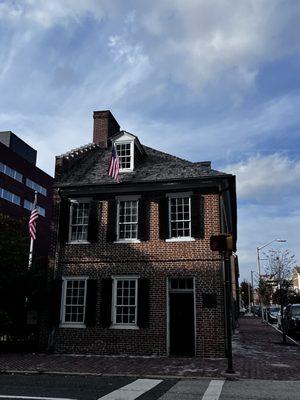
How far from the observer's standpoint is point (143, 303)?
54.7 ft

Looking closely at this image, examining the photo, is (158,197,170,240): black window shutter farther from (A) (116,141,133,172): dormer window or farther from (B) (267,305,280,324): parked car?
(B) (267,305,280,324): parked car

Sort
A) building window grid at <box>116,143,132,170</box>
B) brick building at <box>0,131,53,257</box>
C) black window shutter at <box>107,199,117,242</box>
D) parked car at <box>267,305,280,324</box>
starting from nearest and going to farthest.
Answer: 1. black window shutter at <box>107,199,117,242</box>
2. building window grid at <box>116,143,132,170</box>
3. parked car at <box>267,305,280,324</box>
4. brick building at <box>0,131,53,257</box>

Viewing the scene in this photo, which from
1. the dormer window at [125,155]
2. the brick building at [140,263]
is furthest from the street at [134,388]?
the dormer window at [125,155]

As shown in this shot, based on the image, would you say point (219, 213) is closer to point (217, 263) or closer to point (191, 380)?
point (217, 263)

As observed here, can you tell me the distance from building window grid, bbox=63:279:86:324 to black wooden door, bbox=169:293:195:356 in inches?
143

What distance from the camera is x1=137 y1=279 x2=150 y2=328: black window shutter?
1653 cm

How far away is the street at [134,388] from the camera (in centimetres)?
857

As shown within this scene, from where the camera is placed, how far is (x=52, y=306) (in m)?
17.6

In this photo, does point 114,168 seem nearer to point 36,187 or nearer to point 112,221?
point 112,221

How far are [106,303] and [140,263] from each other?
2.04 m

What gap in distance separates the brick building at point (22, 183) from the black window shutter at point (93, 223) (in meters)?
37.6

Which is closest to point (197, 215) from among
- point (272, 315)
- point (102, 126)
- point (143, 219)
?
point (143, 219)

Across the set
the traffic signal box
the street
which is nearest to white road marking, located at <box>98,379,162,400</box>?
the street

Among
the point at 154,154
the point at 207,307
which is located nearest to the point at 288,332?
the point at 207,307
